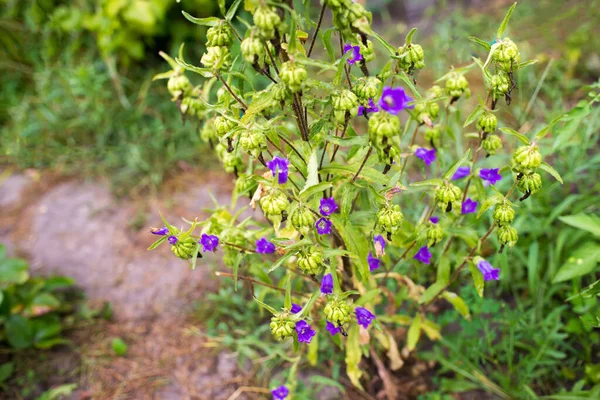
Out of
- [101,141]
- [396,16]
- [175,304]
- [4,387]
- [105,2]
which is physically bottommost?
[4,387]

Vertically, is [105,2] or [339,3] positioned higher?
[105,2]

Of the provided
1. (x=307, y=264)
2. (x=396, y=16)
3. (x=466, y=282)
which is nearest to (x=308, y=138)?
(x=307, y=264)

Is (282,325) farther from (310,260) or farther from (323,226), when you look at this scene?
(323,226)

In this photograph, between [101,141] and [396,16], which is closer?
[101,141]

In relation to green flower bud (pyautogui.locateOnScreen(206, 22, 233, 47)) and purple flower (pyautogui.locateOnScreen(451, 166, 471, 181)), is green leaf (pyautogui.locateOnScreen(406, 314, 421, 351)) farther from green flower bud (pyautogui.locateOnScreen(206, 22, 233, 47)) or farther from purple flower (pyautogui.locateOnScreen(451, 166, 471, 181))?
green flower bud (pyautogui.locateOnScreen(206, 22, 233, 47))

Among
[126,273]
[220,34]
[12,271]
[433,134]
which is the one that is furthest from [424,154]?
[12,271]

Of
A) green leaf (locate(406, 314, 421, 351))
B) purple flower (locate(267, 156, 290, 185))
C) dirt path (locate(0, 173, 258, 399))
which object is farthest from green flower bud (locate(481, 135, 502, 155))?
dirt path (locate(0, 173, 258, 399))

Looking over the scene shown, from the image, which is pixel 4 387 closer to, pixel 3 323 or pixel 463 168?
pixel 3 323
